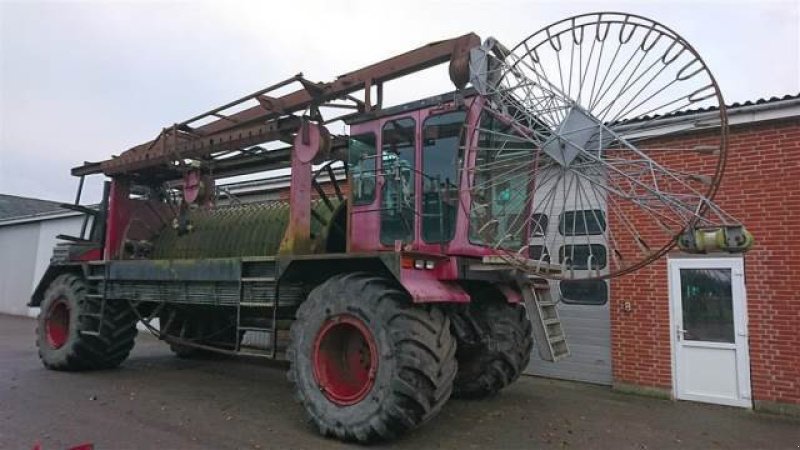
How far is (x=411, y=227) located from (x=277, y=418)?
236cm

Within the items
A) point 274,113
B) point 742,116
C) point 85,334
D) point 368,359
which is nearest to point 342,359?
point 368,359

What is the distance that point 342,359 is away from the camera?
17.7ft

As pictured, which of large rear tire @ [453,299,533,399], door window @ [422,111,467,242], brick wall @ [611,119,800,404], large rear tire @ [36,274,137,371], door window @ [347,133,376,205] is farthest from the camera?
large rear tire @ [36,274,137,371]

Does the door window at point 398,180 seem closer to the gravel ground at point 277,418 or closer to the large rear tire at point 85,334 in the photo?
the gravel ground at point 277,418

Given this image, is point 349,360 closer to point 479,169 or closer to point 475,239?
point 475,239

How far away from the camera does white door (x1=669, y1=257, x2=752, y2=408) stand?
680 centimetres

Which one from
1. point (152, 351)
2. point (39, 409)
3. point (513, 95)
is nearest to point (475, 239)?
point (513, 95)

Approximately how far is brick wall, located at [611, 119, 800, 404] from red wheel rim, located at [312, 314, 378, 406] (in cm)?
420

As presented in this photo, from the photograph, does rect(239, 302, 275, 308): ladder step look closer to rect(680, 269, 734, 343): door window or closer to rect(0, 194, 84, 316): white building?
rect(680, 269, 734, 343): door window

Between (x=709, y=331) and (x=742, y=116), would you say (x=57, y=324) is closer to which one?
(x=709, y=331)

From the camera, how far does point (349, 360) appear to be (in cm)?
540

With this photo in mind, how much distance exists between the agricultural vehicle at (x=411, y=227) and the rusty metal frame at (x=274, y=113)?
2 cm

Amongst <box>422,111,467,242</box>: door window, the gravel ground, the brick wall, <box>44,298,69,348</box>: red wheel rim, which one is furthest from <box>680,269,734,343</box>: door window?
<box>44,298,69,348</box>: red wheel rim

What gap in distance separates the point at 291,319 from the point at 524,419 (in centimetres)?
265
